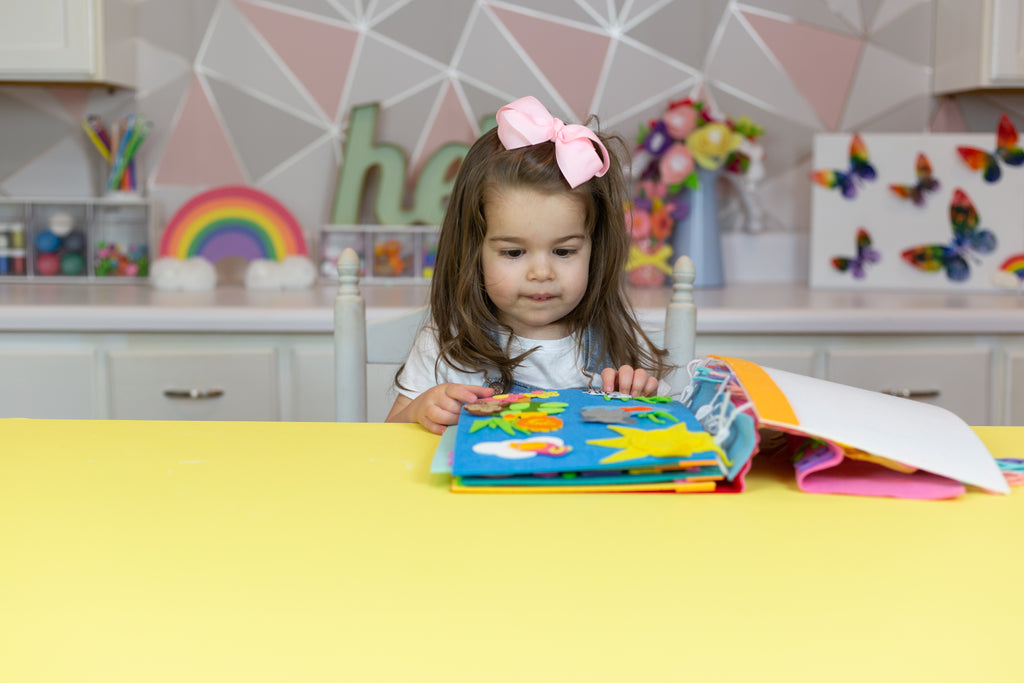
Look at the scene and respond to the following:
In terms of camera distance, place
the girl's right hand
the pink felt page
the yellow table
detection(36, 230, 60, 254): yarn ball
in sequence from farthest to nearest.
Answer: detection(36, 230, 60, 254): yarn ball → the girl's right hand → the pink felt page → the yellow table

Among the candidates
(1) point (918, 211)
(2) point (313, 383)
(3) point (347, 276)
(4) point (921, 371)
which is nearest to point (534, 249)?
(3) point (347, 276)

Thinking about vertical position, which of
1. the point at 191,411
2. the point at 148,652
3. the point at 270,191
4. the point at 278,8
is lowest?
the point at 191,411

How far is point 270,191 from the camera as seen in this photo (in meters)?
2.20

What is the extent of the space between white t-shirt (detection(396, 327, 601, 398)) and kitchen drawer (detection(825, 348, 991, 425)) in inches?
25.9

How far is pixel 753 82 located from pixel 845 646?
6.47 feet

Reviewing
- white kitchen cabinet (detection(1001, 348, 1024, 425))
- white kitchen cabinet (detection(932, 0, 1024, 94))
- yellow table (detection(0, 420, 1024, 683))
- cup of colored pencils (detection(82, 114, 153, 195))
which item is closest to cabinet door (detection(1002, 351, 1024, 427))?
white kitchen cabinet (detection(1001, 348, 1024, 425))

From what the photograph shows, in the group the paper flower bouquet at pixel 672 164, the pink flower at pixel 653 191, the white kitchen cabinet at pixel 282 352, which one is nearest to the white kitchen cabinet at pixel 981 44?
the paper flower bouquet at pixel 672 164

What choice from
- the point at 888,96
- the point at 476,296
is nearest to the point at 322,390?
the point at 476,296

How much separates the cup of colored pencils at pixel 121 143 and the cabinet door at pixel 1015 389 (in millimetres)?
1792

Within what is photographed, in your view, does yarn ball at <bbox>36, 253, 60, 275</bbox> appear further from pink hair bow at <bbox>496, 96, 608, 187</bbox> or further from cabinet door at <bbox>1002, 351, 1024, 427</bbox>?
cabinet door at <bbox>1002, 351, 1024, 427</bbox>

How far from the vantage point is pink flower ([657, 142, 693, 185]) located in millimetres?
2037

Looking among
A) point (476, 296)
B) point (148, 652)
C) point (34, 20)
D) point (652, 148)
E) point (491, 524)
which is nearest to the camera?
point (148, 652)

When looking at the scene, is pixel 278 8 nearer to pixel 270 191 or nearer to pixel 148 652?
pixel 270 191

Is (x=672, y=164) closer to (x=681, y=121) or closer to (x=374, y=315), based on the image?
(x=681, y=121)
